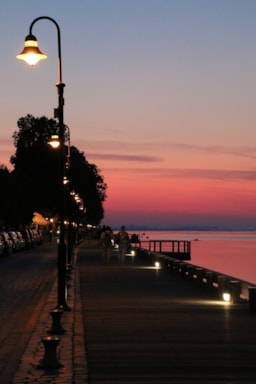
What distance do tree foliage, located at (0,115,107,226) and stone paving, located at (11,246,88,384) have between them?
90058 millimetres

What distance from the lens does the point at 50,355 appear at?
1316 cm

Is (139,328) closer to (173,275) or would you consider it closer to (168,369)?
(168,369)

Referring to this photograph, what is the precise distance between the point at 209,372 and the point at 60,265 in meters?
10.7

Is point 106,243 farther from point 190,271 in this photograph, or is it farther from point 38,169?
point 38,169

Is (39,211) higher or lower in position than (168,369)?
higher

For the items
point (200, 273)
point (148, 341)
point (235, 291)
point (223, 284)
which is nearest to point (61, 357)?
point (148, 341)

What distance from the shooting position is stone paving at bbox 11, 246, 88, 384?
12359 millimetres

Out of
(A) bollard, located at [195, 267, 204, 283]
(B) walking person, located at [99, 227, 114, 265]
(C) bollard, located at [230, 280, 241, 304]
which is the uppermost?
(B) walking person, located at [99, 227, 114, 265]

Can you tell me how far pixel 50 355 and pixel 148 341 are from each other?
360 cm

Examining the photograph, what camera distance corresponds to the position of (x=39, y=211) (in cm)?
13738

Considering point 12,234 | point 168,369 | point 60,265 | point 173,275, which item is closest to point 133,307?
point 60,265

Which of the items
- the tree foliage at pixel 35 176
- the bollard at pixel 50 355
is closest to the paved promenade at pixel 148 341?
the bollard at pixel 50 355

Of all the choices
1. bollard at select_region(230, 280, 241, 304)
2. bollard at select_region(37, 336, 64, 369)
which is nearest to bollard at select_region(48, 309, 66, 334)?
bollard at select_region(37, 336, 64, 369)

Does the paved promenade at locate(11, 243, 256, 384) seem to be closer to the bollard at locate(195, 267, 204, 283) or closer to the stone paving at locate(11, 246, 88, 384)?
the stone paving at locate(11, 246, 88, 384)
